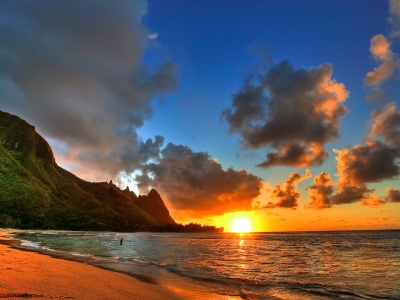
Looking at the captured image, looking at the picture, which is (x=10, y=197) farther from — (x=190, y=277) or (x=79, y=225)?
(x=190, y=277)

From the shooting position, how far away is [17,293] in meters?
7.53

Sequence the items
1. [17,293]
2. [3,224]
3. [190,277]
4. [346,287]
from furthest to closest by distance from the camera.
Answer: [3,224] → [190,277] → [346,287] → [17,293]

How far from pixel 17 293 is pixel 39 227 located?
15151 cm

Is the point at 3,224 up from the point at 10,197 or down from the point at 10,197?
down

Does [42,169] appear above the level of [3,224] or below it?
above

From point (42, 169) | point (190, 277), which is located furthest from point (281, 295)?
point (42, 169)

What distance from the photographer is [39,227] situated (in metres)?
135

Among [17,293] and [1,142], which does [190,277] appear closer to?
[17,293]

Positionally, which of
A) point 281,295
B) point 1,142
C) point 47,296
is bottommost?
point 281,295

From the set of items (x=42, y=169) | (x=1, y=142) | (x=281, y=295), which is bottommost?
(x=281, y=295)

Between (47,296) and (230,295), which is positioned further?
(230,295)

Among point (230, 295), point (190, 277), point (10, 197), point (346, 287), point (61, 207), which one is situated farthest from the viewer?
point (61, 207)

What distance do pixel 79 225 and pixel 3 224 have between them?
63.4 meters

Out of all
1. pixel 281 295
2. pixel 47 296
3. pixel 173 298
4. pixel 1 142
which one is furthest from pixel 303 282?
pixel 1 142
